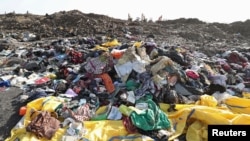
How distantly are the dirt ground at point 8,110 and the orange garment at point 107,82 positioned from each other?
155 cm

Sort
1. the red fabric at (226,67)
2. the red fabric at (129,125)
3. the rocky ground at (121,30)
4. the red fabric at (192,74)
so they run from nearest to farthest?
1. the red fabric at (129,125)
2. the red fabric at (192,74)
3. the red fabric at (226,67)
4. the rocky ground at (121,30)

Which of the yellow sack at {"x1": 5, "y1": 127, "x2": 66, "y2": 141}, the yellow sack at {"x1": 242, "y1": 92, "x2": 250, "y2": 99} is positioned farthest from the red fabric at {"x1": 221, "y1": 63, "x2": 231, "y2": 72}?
the yellow sack at {"x1": 5, "y1": 127, "x2": 66, "y2": 141}

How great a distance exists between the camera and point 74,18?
1762 centimetres

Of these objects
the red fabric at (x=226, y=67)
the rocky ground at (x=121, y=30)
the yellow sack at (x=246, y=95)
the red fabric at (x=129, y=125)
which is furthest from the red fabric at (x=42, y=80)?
the rocky ground at (x=121, y=30)

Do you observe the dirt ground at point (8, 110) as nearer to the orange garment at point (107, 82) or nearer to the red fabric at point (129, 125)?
the orange garment at point (107, 82)

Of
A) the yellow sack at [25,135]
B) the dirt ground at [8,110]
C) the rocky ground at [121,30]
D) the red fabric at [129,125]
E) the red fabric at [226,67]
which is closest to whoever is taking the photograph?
the yellow sack at [25,135]

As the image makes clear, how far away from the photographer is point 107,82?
21.1 feet

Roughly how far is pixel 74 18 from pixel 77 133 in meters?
13.5

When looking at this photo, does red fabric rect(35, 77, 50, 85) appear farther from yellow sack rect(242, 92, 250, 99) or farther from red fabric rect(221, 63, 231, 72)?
red fabric rect(221, 63, 231, 72)

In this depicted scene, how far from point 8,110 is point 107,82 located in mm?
1838

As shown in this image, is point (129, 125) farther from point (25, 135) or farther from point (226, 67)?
point (226, 67)

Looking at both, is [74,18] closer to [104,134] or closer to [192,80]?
[192,80]

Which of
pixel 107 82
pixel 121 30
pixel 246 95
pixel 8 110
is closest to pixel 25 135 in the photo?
pixel 8 110

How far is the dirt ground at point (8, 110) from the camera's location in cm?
516
